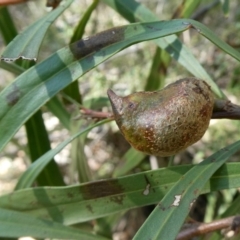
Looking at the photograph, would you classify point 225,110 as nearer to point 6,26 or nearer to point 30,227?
point 30,227

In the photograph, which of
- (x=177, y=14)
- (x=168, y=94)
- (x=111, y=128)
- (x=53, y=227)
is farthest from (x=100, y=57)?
(x=111, y=128)

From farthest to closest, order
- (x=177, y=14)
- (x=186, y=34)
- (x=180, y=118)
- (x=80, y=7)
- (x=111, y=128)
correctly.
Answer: (x=80, y=7), (x=186, y=34), (x=111, y=128), (x=177, y=14), (x=180, y=118)

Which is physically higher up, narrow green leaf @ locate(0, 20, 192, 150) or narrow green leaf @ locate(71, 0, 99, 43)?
narrow green leaf @ locate(71, 0, 99, 43)

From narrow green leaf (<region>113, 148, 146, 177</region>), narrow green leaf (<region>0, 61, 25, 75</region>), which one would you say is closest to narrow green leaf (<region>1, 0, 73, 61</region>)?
narrow green leaf (<region>0, 61, 25, 75</region>)

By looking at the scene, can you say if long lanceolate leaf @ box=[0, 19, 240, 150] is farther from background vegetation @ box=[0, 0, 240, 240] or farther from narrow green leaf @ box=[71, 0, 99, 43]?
narrow green leaf @ box=[71, 0, 99, 43]

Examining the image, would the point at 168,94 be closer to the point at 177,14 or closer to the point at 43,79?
the point at 43,79

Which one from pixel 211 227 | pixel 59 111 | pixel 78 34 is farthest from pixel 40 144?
pixel 211 227
